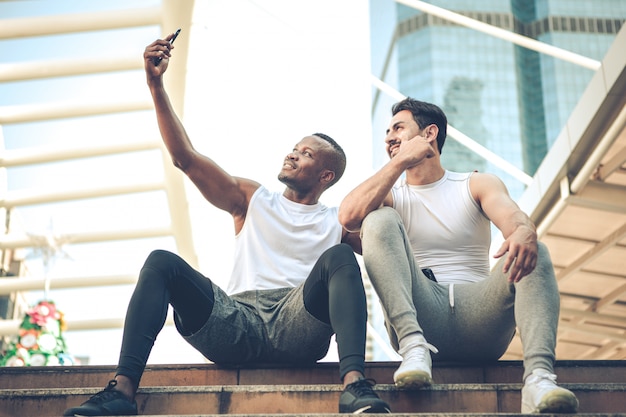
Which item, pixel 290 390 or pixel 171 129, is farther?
pixel 171 129

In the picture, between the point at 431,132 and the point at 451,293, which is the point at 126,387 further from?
the point at 431,132

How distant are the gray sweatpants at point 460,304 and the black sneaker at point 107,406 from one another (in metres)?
0.92

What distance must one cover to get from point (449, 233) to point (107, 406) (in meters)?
1.52

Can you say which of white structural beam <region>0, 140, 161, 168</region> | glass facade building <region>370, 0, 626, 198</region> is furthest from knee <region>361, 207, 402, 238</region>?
glass facade building <region>370, 0, 626, 198</region>

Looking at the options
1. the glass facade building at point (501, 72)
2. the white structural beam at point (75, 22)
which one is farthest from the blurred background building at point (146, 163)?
the glass facade building at point (501, 72)

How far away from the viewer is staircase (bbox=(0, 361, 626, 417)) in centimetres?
291

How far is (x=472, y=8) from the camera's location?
8400cm

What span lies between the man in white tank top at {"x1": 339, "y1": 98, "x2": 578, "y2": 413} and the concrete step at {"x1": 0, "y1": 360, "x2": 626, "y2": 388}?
0.37ft

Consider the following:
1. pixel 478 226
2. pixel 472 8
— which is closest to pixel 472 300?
pixel 478 226

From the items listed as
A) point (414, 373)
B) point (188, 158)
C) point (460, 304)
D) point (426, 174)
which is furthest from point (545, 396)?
point (188, 158)

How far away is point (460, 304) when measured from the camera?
336 cm

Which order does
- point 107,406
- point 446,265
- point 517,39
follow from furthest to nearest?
point 517,39 → point 446,265 → point 107,406

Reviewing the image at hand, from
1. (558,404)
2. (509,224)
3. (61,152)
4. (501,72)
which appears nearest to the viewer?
(558,404)

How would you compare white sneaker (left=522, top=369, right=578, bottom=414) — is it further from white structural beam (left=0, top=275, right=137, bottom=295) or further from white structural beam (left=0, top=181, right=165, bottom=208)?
white structural beam (left=0, top=275, right=137, bottom=295)
